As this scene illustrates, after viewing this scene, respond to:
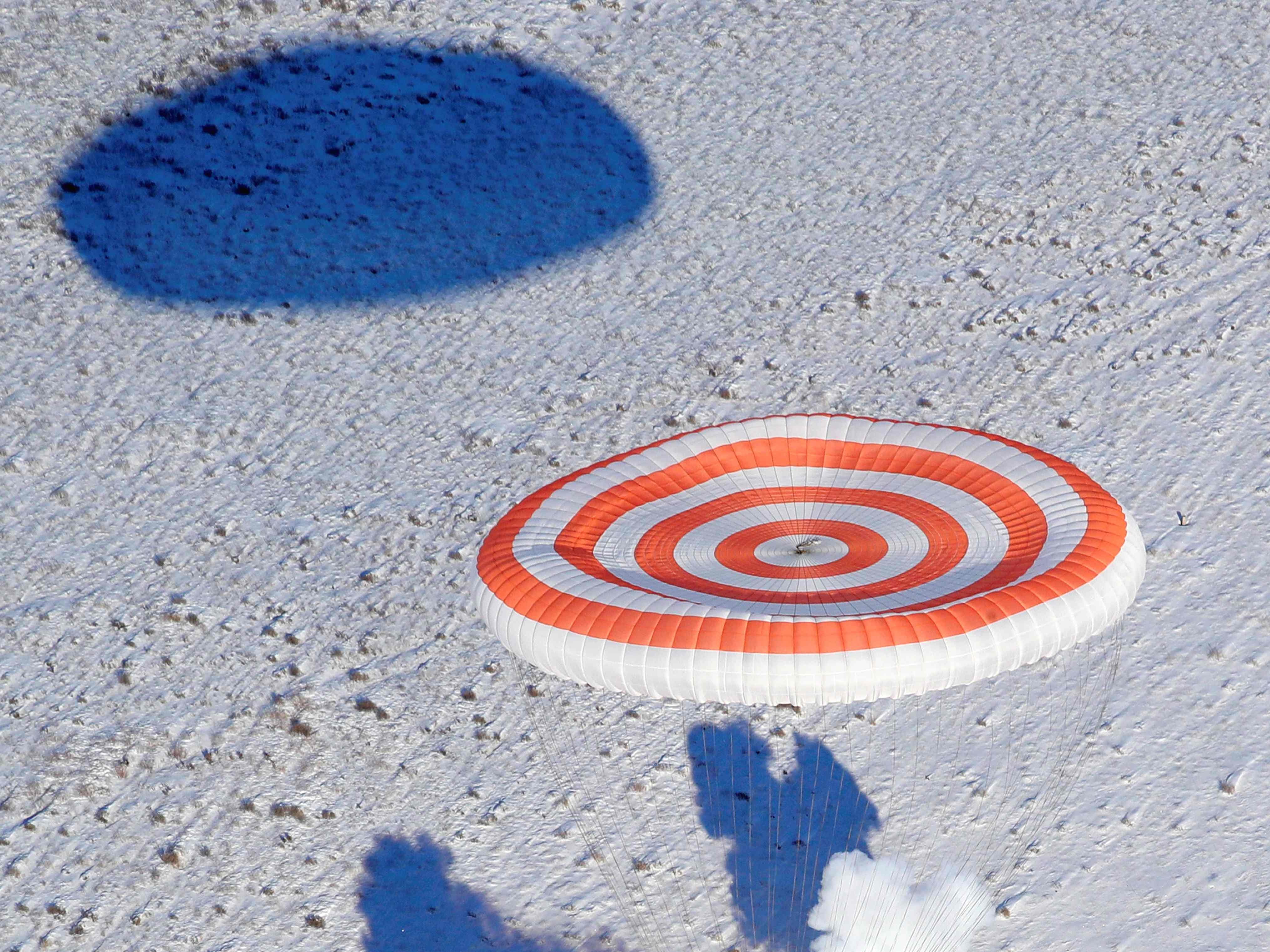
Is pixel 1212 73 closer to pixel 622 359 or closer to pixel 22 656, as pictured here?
pixel 622 359

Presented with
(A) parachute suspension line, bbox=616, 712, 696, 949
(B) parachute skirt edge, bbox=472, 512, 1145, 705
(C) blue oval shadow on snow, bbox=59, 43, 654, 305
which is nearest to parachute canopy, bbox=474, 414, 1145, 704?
(B) parachute skirt edge, bbox=472, 512, 1145, 705

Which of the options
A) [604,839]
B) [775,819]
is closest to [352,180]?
[604,839]

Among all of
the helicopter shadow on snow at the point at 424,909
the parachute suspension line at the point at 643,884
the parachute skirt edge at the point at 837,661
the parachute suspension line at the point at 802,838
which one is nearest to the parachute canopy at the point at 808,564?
the parachute skirt edge at the point at 837,661

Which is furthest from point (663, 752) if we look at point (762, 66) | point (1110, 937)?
point (762, 66)

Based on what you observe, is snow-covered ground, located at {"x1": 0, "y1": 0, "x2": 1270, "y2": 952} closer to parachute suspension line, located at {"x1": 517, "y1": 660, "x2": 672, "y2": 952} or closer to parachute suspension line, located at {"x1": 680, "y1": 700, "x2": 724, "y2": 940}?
parachute suspension line, located at {"x1": 517, "y1": 660, "x2": 672, "y2": 952}

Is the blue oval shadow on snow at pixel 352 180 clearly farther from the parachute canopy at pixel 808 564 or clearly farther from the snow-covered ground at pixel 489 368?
the parachute canopy at pixel 808 564

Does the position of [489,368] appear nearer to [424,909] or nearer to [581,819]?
[581,819]
